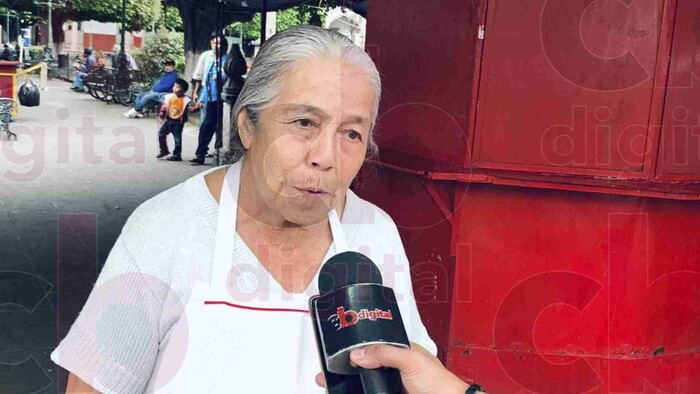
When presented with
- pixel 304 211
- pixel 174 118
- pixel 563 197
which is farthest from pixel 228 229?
pixel 174 118

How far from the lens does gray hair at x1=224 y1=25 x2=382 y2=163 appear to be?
1.42m

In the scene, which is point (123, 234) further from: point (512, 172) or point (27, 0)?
point (27, 0)

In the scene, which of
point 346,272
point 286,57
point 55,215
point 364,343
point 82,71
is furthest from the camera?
point 82,71

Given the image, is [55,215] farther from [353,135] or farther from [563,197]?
[353,135]

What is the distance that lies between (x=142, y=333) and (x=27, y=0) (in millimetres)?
28381

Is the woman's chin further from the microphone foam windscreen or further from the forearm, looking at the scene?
the forearm

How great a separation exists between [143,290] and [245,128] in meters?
0.43

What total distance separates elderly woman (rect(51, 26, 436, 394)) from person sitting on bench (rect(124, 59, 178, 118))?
39.6 feet

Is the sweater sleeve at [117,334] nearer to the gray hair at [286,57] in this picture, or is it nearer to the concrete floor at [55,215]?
the gray hair at [286,57]

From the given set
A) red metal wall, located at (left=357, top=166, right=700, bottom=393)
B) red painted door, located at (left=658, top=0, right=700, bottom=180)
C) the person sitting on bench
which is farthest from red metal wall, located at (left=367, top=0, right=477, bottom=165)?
the person sitting on bench

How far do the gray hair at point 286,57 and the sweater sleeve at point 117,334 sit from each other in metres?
0.43

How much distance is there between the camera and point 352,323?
3.74ft

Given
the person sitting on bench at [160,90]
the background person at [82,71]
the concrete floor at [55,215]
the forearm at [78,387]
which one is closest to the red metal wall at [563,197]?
the forearm at [78,387]

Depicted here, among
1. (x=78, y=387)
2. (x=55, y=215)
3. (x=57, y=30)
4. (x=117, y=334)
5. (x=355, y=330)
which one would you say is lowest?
(x=55, y=215)
